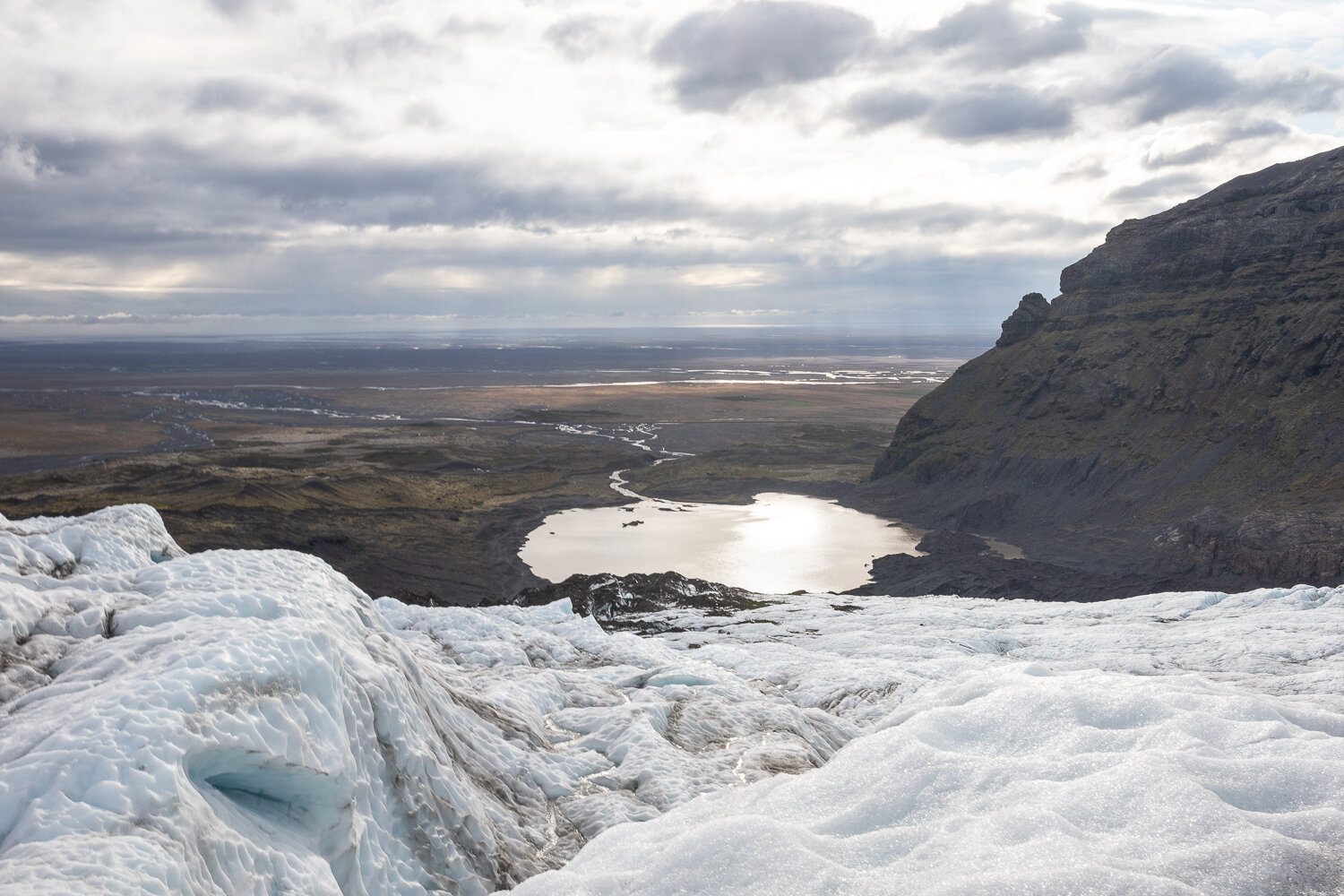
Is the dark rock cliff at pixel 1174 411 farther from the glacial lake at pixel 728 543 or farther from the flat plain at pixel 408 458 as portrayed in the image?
the flat plain at pixel 408 458

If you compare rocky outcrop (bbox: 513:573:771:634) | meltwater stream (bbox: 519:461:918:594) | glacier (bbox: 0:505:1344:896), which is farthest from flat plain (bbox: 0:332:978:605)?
glacier (bbox: 0:505:1344:896)

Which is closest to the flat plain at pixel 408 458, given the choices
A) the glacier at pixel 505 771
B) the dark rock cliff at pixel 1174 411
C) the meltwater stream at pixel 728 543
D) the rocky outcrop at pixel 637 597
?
the meltwater stream at pixel 728 543

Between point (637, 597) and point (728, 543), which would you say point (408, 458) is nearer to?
point (728, 543)

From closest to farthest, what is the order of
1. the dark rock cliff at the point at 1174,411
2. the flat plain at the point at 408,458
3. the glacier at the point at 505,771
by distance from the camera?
the glacier at the point at 505,771
the dark rock cliff at the point at 1174,411
the flat plain at the point at 408,458

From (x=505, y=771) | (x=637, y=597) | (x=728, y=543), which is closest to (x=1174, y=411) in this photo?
(x=728, y=543)

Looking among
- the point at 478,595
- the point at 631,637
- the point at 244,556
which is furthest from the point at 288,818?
the point at 478,595

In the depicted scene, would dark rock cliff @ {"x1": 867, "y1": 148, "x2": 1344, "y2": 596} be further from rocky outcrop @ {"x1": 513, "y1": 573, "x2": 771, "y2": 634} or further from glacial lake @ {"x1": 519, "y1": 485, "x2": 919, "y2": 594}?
rocky outcrop @ {"x1": 513, "y1": 573, "x2": 771, "y2": 634}
